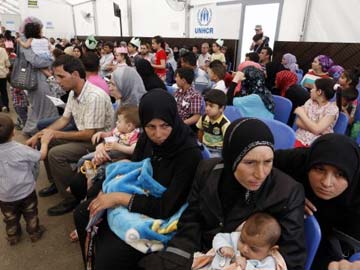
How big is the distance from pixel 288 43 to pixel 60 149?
237 inches

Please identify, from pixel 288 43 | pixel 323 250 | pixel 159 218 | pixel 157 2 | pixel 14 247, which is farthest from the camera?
pixel 157 2

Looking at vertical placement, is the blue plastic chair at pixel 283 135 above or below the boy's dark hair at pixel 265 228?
above

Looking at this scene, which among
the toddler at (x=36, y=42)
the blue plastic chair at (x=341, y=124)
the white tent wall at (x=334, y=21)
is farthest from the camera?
the white tent wall at (x=334, y=21)

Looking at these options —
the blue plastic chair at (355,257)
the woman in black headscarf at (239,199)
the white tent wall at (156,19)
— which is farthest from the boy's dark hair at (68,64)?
the white tent wall at (156,19)

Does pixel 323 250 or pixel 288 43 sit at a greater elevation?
pixel 288 43

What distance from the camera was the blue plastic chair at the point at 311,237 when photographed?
3.33 feet

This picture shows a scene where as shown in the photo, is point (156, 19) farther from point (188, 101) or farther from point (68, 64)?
point (68, 64)

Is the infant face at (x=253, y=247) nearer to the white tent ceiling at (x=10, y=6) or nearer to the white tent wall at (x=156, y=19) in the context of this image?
the white tent wall at (x=156, y=19)

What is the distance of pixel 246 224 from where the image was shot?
1.06m

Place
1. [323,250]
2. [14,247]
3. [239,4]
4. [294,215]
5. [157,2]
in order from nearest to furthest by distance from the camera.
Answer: [294,215] < [323,250] < [14,247] < [239,4] < [157,2]

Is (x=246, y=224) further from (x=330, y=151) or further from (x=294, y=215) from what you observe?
(x=330, y=151)

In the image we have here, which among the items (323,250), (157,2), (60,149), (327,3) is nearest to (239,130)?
(323,250)

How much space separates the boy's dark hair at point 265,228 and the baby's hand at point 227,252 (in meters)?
0.11

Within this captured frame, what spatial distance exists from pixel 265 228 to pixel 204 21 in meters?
8.59
